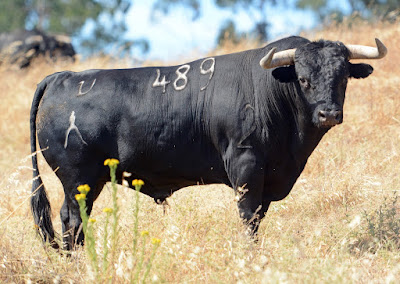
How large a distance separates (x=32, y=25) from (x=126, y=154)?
96.4 feet

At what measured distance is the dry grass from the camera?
4.05 meters

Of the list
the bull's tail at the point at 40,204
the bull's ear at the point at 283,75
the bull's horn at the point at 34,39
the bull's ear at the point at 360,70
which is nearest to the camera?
the bull's ear at the point at 283,75

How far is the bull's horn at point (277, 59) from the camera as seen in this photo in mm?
4930

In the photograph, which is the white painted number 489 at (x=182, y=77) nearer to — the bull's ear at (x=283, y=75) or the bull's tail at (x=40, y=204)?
the bull's ear at (x=283, y=75)

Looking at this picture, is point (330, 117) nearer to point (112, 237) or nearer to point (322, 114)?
point (322, 114)

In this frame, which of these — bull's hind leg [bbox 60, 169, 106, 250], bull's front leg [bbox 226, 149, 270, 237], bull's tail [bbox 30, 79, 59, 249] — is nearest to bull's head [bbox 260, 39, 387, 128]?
bull's front leg [bbox 226, 149, 270, 237]

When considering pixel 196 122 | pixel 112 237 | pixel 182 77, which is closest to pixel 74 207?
pixel 196 122

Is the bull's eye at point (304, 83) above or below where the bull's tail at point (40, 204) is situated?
above

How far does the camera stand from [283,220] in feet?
19.5

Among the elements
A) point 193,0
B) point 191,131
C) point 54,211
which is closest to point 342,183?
point 191,131

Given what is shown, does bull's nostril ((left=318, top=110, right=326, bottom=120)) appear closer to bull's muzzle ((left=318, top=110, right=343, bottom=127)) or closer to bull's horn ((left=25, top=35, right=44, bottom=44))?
bull's muzzle ((left=318, top=110, right=343, bottom=127))

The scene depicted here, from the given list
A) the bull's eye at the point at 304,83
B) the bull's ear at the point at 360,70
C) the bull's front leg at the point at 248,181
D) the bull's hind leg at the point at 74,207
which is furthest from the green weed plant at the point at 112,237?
the bull's ear at the point at 360,70

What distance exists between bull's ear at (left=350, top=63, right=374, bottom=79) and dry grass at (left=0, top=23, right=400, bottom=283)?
127 cm

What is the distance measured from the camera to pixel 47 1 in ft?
107
